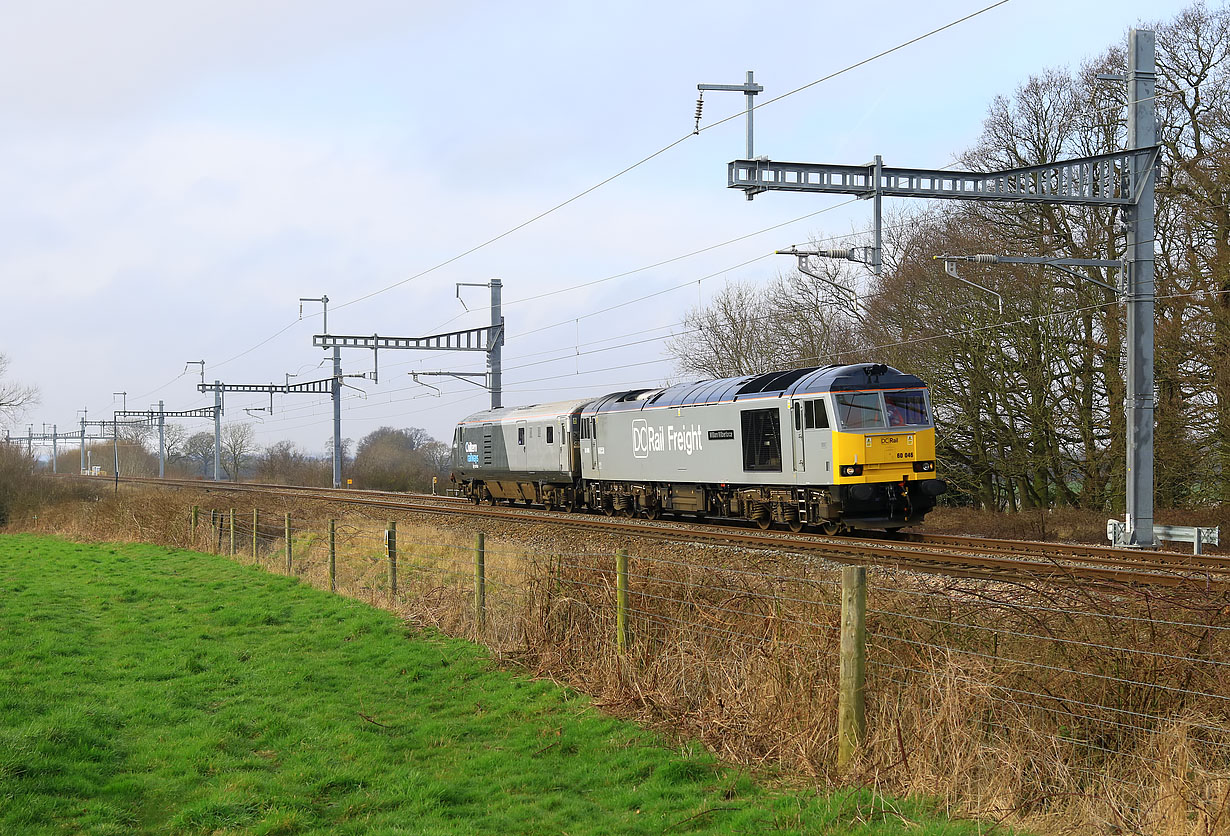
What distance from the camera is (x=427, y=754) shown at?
7793mm

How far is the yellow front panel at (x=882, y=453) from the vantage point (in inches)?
758

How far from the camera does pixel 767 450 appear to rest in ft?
69.7

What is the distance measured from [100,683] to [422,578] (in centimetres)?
562

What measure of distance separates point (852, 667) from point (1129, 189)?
15.8m

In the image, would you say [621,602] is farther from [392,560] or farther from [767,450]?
[767,450]

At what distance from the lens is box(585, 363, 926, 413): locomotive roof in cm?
1984

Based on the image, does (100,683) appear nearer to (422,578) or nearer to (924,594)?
(422,578)

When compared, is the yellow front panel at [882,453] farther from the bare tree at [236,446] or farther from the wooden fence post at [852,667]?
the bare tree at [236,446]

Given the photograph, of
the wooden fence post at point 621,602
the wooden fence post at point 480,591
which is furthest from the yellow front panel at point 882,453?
the wooden fence post at point 621,602

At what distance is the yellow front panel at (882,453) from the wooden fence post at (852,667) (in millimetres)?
13025

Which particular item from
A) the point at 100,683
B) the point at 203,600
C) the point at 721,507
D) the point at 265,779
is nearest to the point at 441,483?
the point at 721,507

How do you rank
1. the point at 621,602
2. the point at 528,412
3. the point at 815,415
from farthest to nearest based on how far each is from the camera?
the point at 528,412 < the point at 815,415 < the point at 621,602

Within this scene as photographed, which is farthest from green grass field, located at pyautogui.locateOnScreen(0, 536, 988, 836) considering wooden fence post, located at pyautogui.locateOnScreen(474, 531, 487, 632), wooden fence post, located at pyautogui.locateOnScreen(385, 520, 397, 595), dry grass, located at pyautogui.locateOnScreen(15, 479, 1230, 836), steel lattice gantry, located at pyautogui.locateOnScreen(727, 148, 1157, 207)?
steel lattice gantry, located at pyautogui.locateOnScreen(727, 148, 1157, 207)

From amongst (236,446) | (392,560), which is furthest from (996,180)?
(236,446)
